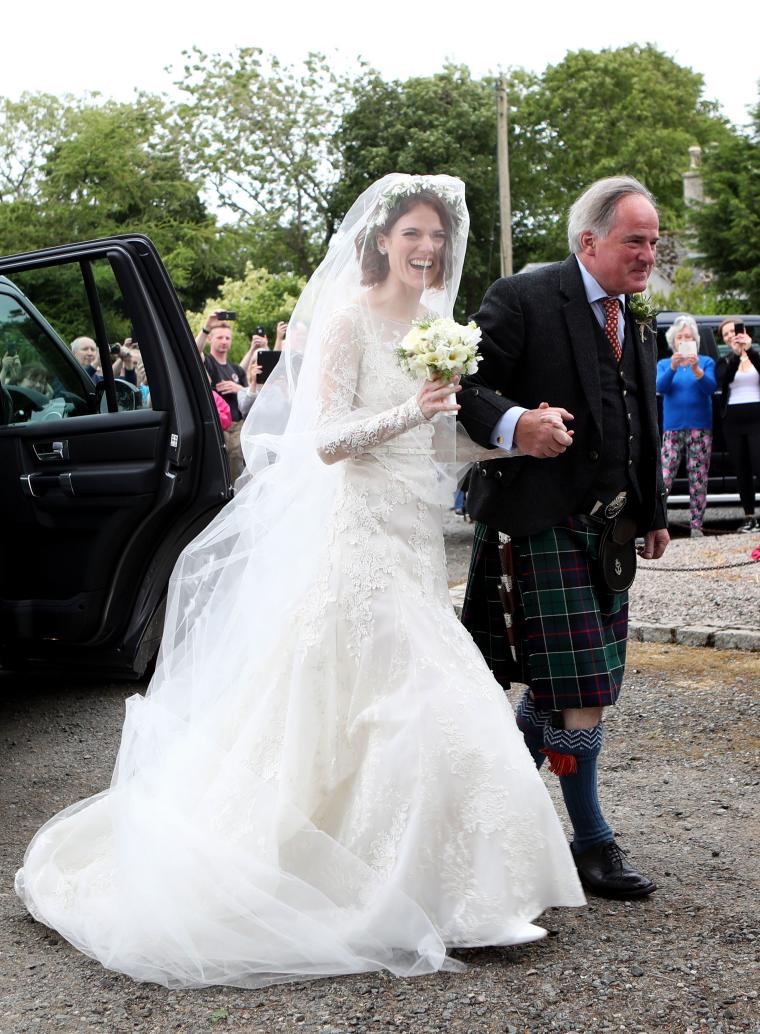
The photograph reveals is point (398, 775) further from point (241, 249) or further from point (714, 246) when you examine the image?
point (241, 249)

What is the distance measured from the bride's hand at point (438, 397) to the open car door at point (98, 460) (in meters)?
2.36

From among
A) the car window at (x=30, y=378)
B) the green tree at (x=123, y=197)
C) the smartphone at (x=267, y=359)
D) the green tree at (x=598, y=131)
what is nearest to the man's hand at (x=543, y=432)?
the car window at (x=30, y=378)

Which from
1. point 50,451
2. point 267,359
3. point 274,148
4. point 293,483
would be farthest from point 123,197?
point 293,483

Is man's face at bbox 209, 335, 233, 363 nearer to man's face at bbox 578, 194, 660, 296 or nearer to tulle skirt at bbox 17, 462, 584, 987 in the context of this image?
tulle skirt at bbox 17, 462, 584, 987

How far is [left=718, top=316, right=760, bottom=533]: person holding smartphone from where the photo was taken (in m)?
11.7

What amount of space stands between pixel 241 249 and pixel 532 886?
47.6 m

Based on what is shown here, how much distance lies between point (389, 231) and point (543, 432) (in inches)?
32.5

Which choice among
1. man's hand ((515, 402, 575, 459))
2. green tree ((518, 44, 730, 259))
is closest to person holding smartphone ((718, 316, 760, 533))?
man's hand ((515, 402, 575, 459))

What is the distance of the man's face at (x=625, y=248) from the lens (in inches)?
148

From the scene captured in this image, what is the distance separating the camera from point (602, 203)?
3.79m

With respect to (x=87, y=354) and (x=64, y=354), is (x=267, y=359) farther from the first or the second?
(x=64, y=354)

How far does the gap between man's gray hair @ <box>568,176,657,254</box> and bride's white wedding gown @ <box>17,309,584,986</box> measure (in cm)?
65

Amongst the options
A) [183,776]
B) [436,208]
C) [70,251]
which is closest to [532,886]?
[183,776]

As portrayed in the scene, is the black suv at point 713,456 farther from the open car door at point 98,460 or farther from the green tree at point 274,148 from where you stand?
the green tree at point 274,148
